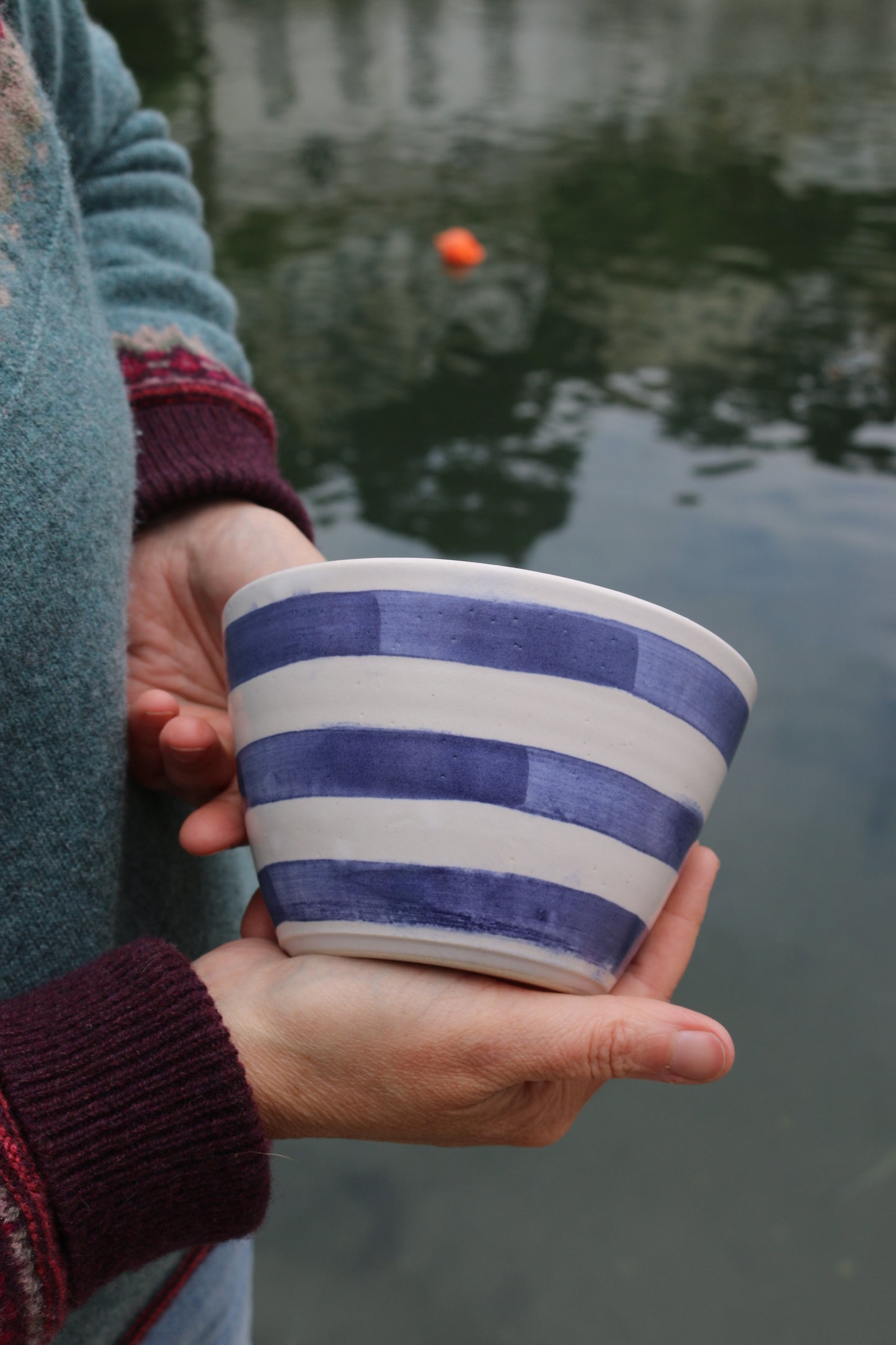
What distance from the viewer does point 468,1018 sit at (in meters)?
0.46

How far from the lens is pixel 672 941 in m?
0.54

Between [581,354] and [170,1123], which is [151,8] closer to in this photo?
[581,354]

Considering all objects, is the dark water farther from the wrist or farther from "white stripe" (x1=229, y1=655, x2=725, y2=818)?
"white stripe" (x1=229, y1=655, x2=725, y2=818)

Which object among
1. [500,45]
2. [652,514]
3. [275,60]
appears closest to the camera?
[652,514]

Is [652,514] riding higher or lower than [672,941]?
lower

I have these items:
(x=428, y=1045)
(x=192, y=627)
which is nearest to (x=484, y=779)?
(x=428, y=1045)

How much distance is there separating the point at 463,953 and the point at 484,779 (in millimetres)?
79

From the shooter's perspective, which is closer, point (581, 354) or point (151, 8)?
→ point (581, 354)

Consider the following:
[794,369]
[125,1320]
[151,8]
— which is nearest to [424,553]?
[794,369]

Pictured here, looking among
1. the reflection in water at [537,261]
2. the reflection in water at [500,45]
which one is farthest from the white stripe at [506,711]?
the reflection in water at [500,45]

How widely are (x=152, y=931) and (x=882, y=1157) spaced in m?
0.93

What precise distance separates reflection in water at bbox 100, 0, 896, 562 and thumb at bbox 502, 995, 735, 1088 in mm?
1568

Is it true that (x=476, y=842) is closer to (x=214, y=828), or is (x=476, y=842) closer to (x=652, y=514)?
(x=214, y=828)

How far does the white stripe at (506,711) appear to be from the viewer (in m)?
0.44
